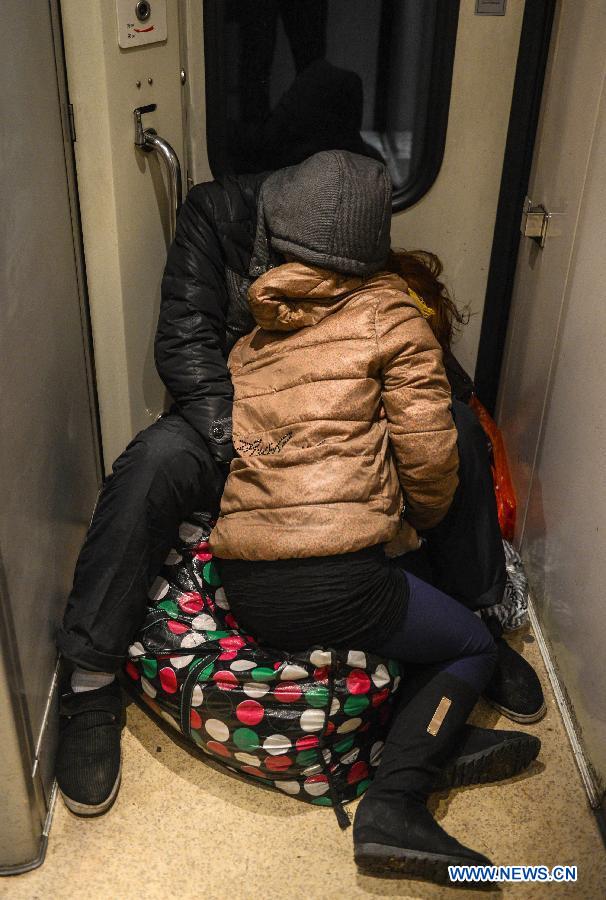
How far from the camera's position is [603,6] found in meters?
2.02

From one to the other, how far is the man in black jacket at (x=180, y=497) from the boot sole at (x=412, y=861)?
500 mm

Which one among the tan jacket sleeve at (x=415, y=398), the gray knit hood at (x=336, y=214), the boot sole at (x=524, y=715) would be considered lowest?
the boot sole at (x=524, y=715)

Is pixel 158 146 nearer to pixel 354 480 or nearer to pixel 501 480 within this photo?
pixel 354 480

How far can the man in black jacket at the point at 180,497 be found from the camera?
1891 millimetres

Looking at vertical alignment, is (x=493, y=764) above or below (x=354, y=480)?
below

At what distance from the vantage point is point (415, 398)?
1791mm

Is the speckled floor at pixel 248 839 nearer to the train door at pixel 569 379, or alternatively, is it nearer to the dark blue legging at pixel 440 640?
the train door at pixel 569 379

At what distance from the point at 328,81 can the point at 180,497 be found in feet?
4.36

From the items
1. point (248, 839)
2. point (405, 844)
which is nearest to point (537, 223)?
point (405, 844)

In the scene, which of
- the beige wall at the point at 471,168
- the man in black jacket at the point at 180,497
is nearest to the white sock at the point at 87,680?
the man in black jacket at the point at 180,497

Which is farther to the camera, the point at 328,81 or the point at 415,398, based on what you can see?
the point at 328,81

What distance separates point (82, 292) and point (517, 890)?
1720mm

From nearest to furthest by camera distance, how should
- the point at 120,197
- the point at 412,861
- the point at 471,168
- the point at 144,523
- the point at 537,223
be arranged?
the point at 412,861, the point at 144,523, the point at 120,197, the point at 537,223, the point at 471,168

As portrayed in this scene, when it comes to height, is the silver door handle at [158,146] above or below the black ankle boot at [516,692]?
above
